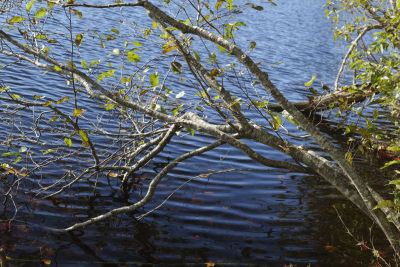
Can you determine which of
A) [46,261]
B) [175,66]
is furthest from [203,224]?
[175,66]

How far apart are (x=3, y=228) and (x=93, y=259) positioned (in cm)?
144

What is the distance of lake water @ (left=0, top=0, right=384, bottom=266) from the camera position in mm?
5789

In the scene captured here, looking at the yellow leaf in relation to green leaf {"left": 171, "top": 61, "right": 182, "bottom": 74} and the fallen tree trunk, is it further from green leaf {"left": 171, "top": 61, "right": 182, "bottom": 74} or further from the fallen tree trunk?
the fallen tree trunk

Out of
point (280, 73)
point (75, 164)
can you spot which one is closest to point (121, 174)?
point (75, 164)

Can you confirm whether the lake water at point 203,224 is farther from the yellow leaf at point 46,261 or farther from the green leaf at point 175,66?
the green leaf at point 175,66

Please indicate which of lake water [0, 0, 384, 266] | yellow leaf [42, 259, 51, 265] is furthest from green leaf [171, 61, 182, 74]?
yellow leaf [42, 259, 51, 265]

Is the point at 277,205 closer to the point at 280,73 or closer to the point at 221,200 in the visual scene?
the point at 221,200

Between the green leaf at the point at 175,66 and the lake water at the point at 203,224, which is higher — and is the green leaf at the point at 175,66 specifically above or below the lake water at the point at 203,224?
above

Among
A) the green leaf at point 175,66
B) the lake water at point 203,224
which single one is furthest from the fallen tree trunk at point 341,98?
the green leaf at point 175,66

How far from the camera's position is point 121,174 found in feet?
26.1

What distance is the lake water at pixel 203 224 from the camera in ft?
19.0

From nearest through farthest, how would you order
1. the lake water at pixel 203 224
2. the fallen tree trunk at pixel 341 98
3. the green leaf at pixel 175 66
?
the green leaf at pixel 175 66 → the fallen tree trunk at pixel 341 98 → the lake water at pixel 203 224

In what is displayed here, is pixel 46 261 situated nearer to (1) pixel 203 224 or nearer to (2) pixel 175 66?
(1) pixel 203 224

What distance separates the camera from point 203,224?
6.82 metres
